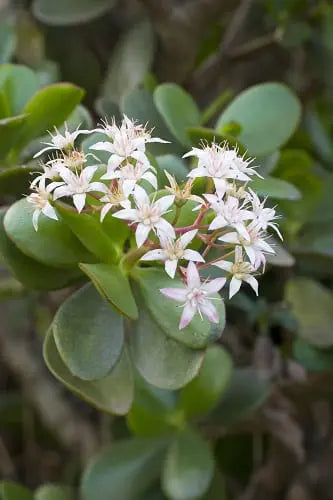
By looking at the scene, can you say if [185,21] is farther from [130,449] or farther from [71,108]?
[130,449]

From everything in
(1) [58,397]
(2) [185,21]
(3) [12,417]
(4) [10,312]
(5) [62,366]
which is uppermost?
(2) [185,21]

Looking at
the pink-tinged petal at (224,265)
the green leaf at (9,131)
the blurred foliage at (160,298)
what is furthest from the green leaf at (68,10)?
the pink-tinged petal at (224,265)

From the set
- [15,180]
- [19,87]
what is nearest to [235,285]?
[15,180]

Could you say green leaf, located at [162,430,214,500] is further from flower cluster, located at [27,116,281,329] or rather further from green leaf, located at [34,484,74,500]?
flower cluster, located at [27,116,281,329]

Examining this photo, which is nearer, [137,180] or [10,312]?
[137,180]

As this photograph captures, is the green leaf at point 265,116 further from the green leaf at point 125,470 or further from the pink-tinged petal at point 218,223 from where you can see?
the green leaf at point 125,470

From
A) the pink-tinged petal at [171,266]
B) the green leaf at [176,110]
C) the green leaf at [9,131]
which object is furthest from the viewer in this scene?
the green leaf at [176,110]

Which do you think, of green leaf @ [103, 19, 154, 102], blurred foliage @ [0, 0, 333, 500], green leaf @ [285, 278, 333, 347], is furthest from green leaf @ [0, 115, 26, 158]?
green leaf @ [285, 278, 333, 347]

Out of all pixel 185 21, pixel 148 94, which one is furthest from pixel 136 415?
pixel 185 21
